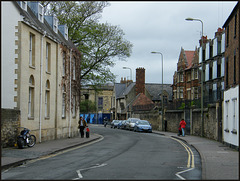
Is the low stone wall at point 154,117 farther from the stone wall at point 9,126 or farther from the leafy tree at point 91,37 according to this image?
the stone wall at point 9,126

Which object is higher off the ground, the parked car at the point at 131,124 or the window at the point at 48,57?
the window at the point at 48,57

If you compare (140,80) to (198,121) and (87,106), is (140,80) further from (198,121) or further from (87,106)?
(198,121)

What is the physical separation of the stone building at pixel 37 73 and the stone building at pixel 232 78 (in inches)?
473

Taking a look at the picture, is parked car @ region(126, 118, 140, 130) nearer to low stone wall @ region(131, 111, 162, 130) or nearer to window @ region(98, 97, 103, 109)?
low stone wall @ region(131, 111, 162, 130)

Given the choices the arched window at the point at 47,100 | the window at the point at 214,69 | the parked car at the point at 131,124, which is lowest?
the parked car at the point at 131,124

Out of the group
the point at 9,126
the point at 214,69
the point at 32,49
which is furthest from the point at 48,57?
the point at 214,69

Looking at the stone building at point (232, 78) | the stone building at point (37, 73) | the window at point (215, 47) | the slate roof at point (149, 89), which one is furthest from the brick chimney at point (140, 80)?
the stone building at point (232, 78)

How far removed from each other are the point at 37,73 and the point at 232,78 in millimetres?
12400

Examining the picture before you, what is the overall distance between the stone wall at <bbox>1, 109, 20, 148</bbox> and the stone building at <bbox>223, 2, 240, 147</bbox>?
39.4ft

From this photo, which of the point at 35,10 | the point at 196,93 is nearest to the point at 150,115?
the point at 196,93

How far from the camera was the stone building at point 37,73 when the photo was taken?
68.2 ft

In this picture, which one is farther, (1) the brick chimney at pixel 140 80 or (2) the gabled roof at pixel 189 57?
(1) the brick chimney at pixel 140 80

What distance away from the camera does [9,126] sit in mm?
19312

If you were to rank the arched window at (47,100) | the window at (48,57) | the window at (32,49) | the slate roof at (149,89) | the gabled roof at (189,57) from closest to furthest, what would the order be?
the window at (32,49), the arched window at (47,100), the window at (48,57), the gabled roof at (189,57), the slate roof at (149,89)
